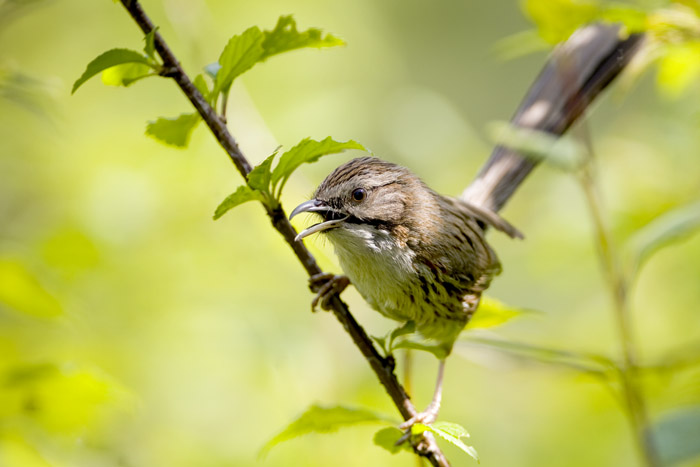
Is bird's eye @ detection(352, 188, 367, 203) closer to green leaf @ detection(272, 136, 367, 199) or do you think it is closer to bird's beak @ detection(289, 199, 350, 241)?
bird's beak @ detection(289, 199, 350, 241)

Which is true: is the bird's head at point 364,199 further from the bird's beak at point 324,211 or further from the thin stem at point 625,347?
the thin stem at point 625,347

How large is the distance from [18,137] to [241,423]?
2.74m

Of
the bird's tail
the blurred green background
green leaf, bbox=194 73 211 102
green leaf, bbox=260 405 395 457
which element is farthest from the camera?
the blurred green background

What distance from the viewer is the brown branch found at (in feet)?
6.56

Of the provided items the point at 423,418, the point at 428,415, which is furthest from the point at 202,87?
the point at 428,415

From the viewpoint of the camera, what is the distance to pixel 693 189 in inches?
160

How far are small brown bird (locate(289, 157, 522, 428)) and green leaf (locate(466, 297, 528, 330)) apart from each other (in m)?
0.26

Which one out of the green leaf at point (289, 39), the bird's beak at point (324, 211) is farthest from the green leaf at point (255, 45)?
the bird's beak at point (324, 211)

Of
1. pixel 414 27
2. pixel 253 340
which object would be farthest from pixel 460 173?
pixel 414 27

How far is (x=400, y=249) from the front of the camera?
3.18 metres

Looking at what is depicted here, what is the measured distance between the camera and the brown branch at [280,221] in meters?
2.00

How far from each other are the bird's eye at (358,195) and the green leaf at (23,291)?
49.7 inches

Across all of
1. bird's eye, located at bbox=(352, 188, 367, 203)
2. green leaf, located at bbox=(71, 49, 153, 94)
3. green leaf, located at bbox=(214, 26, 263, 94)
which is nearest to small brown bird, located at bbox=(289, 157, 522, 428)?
bird's eye, located at bbox=(352, 188, 367, 203)

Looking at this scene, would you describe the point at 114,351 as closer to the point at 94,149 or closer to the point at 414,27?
the point at 94,149
